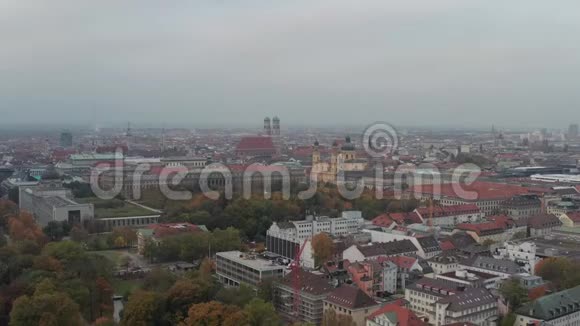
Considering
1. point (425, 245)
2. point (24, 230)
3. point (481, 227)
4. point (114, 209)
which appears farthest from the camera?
point (114, 209)

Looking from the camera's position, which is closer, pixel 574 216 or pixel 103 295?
pixel 103 295

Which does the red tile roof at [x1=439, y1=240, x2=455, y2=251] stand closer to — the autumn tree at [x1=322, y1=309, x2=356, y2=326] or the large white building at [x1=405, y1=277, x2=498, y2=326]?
the large white building at [x1=405, y1=277, x2=498, y2=326]

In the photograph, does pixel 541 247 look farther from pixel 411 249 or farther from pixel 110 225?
pixel 110 225

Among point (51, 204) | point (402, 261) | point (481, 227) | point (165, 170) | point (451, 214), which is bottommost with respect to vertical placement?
point (402, 261)

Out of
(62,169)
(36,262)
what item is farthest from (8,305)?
(62,169)

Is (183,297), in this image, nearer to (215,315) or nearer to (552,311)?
(215,315)

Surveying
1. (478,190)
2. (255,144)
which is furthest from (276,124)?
(478,190)

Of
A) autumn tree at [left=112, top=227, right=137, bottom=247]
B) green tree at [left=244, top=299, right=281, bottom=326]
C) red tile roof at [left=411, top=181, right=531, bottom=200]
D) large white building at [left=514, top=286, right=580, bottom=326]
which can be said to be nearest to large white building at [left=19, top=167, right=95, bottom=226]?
autumn tree at [left=112, top=227, right=137, bottom=247]
